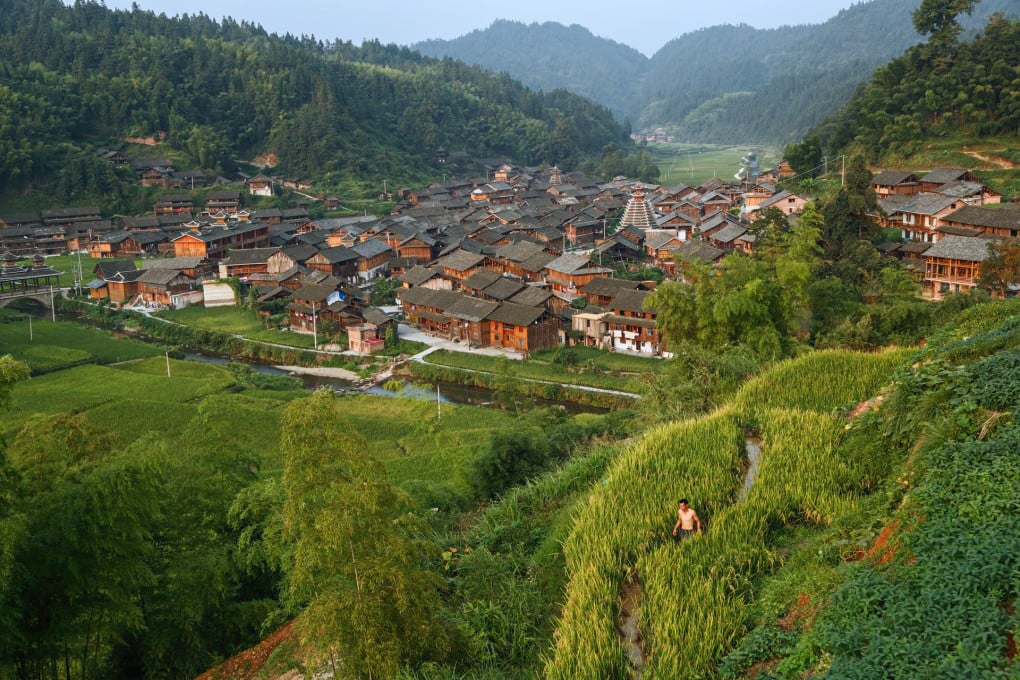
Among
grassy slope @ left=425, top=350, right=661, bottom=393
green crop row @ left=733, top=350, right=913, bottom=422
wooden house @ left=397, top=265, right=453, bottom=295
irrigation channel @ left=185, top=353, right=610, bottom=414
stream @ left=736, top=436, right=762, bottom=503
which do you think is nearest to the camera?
stream @ left=736, top=436, right=762, bottom=503

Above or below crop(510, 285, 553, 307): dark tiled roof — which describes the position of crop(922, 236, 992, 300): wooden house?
above

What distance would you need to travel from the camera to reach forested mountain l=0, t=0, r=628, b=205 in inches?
2349

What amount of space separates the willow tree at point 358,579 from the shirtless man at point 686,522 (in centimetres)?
219

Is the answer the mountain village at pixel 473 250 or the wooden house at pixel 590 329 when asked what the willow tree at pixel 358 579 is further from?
the wooden house at pixel 590 329

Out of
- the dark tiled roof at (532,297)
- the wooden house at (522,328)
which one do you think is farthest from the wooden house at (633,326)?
the dark tiled roof at (532,297)

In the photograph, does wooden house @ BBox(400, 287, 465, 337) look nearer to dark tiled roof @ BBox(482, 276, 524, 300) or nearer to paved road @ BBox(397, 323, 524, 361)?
paved road @ BBox(397, 323, 524, 361)

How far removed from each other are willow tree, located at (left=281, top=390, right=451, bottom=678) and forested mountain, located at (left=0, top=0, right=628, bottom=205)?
57.7 meters

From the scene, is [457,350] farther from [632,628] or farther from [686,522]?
[632,628]

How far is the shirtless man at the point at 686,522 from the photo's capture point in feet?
21.4

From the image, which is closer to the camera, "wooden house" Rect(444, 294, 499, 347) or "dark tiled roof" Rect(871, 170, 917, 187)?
"wooden house" Rect(444, 294, 499, 347)

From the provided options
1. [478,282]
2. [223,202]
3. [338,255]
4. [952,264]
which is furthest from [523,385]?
[223,202]

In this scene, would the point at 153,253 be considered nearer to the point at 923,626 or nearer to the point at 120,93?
the point at 120,93

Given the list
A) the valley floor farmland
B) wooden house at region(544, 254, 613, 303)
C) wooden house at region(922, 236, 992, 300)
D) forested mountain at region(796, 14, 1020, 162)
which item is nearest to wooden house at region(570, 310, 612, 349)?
wooden house at region(544, 254, 613, 303)

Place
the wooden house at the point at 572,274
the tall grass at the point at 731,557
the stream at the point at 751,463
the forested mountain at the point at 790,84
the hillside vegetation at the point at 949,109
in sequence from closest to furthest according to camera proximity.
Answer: the tall grass at the point at 731,557 → the stream at the point at 751,463 → the wooden house at the point at 572,274 → the hillside vegetation at the point at 949,109 → the forested mountain at the point at 790,84
